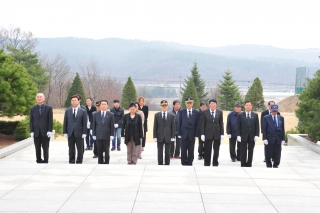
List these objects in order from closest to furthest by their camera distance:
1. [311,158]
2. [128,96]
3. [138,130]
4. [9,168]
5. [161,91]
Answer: [9,168], [138,130], [311,158], [128,96], [161,91]

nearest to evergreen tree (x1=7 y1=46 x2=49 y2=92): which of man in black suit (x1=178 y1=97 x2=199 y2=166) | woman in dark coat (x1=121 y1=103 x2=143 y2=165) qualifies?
woman in dark coat (x1=121 y1=103 x2=143 y2=165)

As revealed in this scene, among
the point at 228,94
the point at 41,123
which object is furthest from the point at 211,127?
the point at 228,94

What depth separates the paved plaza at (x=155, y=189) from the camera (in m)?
5.34

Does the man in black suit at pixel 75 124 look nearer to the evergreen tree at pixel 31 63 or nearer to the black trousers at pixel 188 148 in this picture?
the black trousers at pixel 188 148

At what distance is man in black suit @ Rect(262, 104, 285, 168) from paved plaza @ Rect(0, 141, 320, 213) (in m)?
0.87

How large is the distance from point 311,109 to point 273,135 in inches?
183

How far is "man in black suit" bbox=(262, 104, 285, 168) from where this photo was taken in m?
8.73

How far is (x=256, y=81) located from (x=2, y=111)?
29.7 meters

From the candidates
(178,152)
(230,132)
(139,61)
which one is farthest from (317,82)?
(139,61)

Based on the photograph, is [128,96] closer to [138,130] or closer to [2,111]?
[2,111]

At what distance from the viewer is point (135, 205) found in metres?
5.37

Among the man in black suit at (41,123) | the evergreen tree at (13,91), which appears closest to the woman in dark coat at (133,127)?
the man in black suit at (41,123)

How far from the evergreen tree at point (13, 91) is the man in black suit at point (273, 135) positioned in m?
7.12

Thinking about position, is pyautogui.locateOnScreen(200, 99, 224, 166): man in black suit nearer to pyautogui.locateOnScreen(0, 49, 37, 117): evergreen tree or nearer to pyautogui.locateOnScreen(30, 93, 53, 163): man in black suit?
pyautogui.locateOnScreen(30, 93, 53, 163): man in black suit
